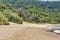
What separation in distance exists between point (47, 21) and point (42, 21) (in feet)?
4.19

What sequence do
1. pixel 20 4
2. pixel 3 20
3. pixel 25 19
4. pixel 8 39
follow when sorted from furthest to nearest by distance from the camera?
pixel 20 4
pixel 25 19
pixel 3 20
pixel 8 39

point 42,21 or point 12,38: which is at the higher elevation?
point 12,38

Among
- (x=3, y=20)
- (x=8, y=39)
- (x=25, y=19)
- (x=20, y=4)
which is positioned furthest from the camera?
(x=20, y=4)

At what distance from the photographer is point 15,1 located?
54.5 meters

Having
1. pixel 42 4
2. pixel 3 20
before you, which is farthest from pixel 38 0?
pixel 3 20

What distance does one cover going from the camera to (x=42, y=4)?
2160 inches

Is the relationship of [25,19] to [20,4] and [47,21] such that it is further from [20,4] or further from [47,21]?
[20,4]

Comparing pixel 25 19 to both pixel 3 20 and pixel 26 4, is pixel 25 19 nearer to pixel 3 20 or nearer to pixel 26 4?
pixel 3 20

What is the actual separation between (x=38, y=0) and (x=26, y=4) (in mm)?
4402

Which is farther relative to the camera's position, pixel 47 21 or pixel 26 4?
pixel 26 4

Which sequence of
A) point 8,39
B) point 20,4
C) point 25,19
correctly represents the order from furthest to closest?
point 20,4, point 25,19, point 8,39

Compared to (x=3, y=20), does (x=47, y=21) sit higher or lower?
lower

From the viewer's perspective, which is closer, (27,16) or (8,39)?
(8,39)

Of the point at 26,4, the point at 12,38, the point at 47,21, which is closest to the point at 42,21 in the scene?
the point at 47,21
